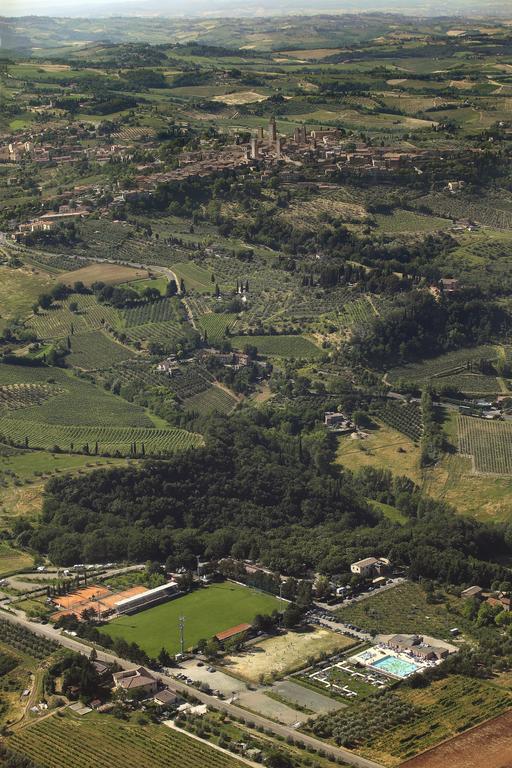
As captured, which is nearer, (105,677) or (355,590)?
(105,677)

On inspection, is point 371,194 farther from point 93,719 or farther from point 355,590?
point 93,719

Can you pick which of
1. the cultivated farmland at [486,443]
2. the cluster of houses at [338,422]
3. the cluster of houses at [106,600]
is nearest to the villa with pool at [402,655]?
the cluster of houses at [106,600]

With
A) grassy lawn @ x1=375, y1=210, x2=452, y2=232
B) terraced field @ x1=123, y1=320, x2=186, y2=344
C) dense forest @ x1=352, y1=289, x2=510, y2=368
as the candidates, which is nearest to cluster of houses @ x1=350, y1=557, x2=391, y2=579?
dense forest @ x1=352, y1=289, x2=510, y2=368

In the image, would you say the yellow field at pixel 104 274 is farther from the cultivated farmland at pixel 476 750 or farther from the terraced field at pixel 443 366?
the cultivated farmland at pixel 476 750

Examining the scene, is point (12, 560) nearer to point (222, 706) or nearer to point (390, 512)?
point (222, 706)

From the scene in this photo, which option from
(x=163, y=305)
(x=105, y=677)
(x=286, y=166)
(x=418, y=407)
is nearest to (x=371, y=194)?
(x=286, y=166)

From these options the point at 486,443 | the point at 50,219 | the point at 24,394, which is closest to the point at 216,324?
the point at 24,394
